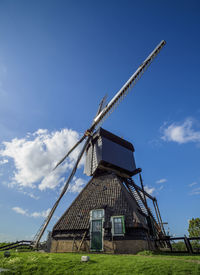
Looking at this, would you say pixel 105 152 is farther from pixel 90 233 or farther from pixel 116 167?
pixel 90 233

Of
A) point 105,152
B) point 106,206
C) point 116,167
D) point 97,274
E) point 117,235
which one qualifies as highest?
point 105,152

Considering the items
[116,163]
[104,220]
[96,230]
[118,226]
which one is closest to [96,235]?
[96,230]

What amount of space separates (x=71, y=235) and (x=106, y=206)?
344 cm

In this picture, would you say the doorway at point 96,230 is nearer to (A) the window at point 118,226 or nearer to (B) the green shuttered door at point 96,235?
(B) the green shuttered door at point 96,235

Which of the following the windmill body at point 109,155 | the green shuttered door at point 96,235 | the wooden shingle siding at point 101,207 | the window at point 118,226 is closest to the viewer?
the window at point 118,226

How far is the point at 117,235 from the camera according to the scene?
34.7ft

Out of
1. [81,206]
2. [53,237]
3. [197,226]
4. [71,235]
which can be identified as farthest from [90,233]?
[197,226]

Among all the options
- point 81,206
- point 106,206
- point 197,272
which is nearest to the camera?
point 197,272

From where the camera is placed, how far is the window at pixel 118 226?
10547mm

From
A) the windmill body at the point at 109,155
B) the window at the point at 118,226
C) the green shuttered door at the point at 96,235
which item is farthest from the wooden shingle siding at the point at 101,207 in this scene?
the windmill body at the point at 109,155

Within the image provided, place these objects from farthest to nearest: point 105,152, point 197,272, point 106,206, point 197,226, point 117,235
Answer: point 197,226 → point 105,152 → point 106,206 → point 117,235 → point 197,272

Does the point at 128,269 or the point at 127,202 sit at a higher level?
the point at 127,202

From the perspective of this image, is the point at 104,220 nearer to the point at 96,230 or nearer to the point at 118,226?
the point at 96,230

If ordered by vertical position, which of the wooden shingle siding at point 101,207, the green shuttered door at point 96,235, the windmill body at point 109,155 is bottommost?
the green shuttered door at point 96,235
